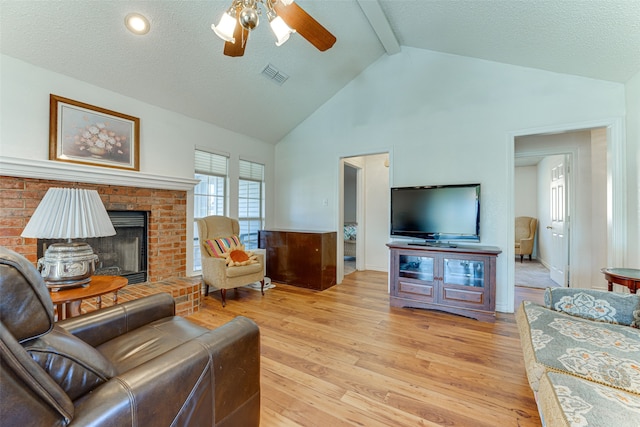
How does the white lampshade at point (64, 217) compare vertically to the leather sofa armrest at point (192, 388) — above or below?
above

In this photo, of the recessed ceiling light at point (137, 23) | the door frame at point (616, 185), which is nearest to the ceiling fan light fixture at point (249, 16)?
the recessed ceiling light at point (137, 23)

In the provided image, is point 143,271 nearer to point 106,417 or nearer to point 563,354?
point 106,417

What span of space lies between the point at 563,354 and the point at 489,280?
1.50 meters

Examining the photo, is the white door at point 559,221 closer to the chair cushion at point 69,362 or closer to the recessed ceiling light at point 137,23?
the chair cushion at point 69,362

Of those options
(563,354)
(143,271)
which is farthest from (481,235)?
(143,271)

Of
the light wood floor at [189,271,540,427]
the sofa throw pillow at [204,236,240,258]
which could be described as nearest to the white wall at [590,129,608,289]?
the light wood floor at [189,271,540,427]

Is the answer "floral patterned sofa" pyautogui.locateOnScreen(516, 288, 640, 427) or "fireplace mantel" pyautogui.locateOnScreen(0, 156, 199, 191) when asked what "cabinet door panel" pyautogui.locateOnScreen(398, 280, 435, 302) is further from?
"fireplace mantel" pyautogui.locateOnScreen(0, 156, 199, 191)

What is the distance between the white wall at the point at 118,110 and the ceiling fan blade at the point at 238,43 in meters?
1.63

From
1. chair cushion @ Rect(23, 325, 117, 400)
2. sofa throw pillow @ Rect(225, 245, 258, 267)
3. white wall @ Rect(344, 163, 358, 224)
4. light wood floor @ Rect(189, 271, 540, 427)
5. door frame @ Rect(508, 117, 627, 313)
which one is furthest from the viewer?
white wall @ Rect(344, 163, 358, 224)

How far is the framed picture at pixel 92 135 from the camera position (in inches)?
93.7

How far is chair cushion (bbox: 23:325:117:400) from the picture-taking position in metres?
0.73

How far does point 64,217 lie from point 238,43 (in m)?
1.57

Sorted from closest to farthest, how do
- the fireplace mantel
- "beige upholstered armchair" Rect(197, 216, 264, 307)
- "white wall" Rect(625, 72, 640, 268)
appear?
the fireplace mantel < "white wall" Rect(625, 72, 640, 268) < "beige upholstered armchair" Rect(197, 216, 264, 307)

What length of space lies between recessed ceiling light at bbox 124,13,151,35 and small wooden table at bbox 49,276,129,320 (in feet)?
6.78
